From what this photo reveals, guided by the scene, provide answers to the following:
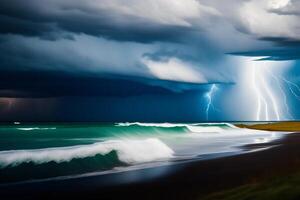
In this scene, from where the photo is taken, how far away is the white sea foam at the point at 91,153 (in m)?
20.3

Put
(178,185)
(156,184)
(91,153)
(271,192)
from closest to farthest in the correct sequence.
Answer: (271,192) < (178,185) < (156,184) < (91,153)

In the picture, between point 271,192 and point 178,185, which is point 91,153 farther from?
point 271,192

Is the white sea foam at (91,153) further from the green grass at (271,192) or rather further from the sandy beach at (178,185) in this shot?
the green grass at (271,192)

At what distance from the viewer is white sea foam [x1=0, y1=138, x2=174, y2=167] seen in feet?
66.7

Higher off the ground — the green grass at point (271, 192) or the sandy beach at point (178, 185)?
the green grass at point (271, 192)

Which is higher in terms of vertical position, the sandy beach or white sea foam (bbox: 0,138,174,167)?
white sea foam (bbox: 0,138,174,167)

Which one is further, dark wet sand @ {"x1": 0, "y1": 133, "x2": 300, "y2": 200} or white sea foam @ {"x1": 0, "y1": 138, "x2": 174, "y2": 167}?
white sea foam @ {"x1": 0, "y1": 138, "x2": 174, "y2": 167}

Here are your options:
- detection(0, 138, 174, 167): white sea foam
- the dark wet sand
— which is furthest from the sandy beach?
detection(0, 138, 174, 167): white sea foam

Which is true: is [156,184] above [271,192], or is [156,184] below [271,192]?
below

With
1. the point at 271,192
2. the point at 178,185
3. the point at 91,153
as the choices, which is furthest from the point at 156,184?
the point at 91,153

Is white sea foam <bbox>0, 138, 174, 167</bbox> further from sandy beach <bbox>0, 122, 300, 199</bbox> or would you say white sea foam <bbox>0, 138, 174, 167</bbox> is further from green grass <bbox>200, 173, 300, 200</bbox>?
green grass <bbox>200, 173, 300, 200</bbox>

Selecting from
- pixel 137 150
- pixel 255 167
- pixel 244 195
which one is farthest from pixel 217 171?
pixel 137 150

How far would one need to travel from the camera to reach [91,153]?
22.6 m

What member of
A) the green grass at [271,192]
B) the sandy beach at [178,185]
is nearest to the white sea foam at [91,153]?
the sandy beach at [178,185]
